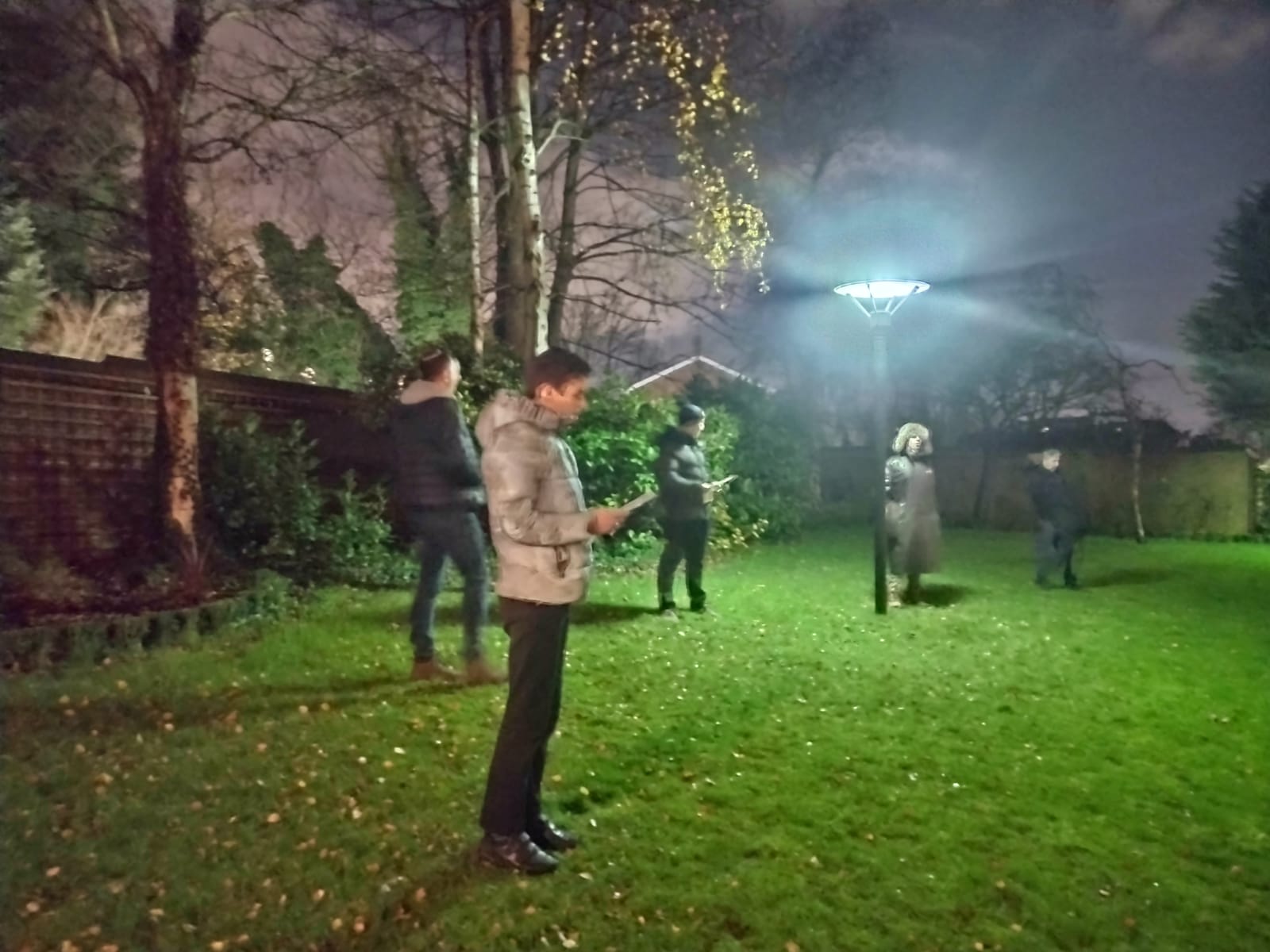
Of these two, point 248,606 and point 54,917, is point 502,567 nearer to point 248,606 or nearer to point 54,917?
point 54,917

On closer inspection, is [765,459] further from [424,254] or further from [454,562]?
[454,562]

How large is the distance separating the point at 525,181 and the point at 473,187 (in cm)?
133

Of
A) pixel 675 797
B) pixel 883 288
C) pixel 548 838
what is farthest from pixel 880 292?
pixel 548 838

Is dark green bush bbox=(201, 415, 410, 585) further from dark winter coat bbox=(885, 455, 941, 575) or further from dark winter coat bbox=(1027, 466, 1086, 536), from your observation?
dark winter coat bbox=(1027, 466, 1086, 536)

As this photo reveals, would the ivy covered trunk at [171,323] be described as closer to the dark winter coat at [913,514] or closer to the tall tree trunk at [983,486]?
the dark winter coat at [913,514]

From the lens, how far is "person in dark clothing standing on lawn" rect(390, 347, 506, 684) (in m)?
6.10

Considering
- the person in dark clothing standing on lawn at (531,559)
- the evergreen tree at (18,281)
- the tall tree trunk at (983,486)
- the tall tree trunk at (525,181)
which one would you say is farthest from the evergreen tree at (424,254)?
the tall tree trunk at (983,486)

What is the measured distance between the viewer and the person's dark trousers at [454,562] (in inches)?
243

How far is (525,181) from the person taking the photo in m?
11.4

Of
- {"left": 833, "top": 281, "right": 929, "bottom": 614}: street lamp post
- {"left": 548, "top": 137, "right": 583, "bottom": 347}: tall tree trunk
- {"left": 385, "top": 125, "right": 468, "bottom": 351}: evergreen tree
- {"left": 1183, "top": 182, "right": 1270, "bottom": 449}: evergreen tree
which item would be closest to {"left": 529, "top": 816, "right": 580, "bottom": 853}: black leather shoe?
{"left": 833, "top": 281, "right": 929, "bottom": 614}: street lamp post

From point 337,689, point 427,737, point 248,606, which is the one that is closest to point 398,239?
point 248,606

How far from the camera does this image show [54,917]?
3617 millimetres

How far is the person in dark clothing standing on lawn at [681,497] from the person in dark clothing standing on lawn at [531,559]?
4.83 m

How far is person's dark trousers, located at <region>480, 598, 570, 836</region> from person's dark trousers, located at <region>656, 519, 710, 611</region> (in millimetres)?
4938
